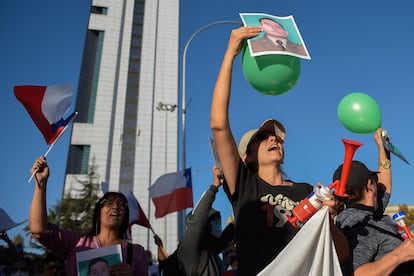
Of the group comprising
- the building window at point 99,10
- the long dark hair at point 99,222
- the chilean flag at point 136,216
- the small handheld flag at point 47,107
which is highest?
the building window at point 99,10

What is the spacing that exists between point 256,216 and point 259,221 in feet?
0.11

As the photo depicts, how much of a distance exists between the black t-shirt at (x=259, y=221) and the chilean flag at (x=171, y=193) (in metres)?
5.87

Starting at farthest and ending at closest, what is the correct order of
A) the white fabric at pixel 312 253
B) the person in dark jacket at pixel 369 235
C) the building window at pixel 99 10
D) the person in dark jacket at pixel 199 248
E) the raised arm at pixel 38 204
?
the building window at pixel 99 10
the person in dark jacket at pixel 199 248
the raised arm at pixel 38 204
the person in dark jacket at pixel 369 235
the white fabric at pixel 312 253

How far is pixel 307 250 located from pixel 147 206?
26737 mm

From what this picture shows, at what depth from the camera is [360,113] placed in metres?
3.28

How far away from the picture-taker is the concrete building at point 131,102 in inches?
1115

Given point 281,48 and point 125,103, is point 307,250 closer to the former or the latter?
point 281,48

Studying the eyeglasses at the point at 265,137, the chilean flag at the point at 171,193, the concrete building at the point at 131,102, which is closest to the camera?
the eyeglasses at the point at 265,137

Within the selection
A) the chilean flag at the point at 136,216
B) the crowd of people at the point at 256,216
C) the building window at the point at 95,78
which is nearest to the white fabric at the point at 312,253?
the crowd of people at the point at 256,216

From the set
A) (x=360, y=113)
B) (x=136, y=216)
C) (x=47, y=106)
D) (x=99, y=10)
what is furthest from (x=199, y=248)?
(x=99, y=10)

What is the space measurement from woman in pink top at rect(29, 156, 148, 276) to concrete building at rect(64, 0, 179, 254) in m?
24.0

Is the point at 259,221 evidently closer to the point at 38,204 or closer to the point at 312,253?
the point at 312,253

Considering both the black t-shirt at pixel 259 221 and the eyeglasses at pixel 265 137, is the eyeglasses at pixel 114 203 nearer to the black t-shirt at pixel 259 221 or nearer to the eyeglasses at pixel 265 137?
the black t-shirt at pixel 259 221

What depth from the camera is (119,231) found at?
317 cm
